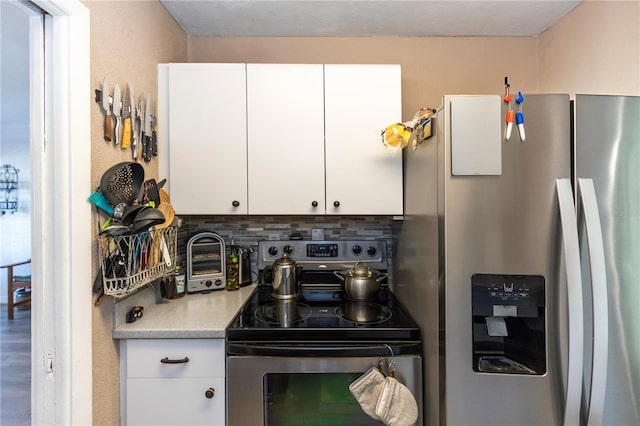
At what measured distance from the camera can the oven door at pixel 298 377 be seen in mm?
1254

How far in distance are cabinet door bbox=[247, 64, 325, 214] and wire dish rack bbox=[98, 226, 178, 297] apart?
0.49 metres

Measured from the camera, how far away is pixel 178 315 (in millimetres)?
1408

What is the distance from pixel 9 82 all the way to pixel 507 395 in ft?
5.97

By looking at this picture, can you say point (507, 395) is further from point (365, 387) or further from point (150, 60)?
point (150, 60)

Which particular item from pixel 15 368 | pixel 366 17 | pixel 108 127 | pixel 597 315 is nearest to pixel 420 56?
pixel 366 17

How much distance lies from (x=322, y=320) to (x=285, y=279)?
0.36 meters

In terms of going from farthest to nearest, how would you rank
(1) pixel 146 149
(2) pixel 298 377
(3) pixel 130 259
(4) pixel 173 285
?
1. (4) pixel 173 285
2. (1) pixel 146 149
3. (2) pixel 298 377
4. (3) pixel 130 259

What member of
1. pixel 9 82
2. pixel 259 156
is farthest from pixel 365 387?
pixel 9 82

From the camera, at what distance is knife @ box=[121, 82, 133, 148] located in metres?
1.32

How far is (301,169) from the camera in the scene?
166 centimetres

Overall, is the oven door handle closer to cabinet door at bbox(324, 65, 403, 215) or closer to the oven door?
the oven door

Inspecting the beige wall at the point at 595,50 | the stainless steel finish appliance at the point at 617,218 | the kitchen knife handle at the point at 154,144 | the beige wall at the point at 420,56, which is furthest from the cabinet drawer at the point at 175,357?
the beige wall at the point at 595,50

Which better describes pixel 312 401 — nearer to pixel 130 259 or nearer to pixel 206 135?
pixel 130 259

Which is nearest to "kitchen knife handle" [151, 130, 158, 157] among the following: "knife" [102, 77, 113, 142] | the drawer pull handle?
"knife" [102, 77, 113, 142]
